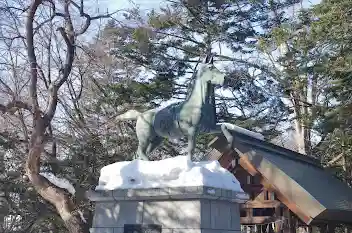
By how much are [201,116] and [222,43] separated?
13.3 meters

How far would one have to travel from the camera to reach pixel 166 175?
7.27m

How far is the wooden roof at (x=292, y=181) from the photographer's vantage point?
10.2 m

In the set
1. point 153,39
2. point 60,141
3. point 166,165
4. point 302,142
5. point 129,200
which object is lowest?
point 129,200

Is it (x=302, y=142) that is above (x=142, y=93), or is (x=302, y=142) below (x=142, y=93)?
below

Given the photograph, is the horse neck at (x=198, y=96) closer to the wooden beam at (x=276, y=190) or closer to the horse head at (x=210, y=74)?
the horse head at (x=210, y=74)

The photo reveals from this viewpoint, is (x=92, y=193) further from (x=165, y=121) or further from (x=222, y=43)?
(x=222, y=43)

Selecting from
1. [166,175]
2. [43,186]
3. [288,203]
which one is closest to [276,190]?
[288,203]

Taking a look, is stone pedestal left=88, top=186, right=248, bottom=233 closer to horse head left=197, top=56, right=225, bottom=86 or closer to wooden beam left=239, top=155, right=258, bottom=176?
horse head left=197, top=56, right=225, bottom=86

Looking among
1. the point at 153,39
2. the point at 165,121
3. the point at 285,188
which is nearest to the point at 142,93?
the point at 153,39

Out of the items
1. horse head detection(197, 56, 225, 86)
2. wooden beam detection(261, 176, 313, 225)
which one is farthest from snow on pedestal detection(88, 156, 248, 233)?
wooden beam detection(261, 176, 313, 225)

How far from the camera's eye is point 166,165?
7.37m

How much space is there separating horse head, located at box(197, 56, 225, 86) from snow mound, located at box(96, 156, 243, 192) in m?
1.25

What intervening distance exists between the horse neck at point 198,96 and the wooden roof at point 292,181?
2.71 metres

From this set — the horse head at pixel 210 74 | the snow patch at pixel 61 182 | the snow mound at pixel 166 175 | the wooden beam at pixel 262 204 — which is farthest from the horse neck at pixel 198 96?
the snow patch at pixel 61 182
